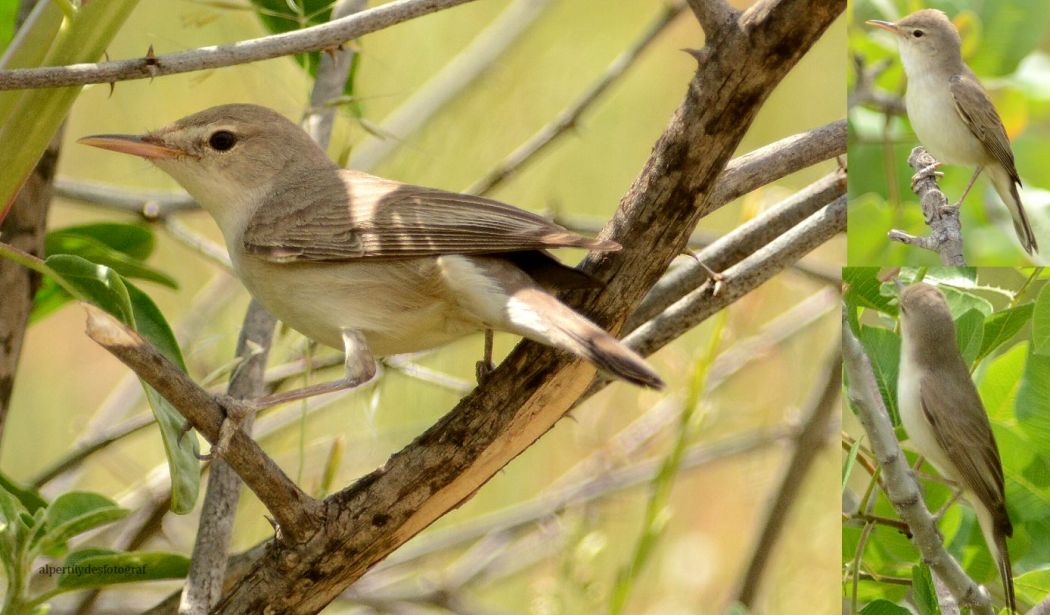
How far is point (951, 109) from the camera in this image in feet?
6.41

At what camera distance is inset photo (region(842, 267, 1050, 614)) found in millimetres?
1830

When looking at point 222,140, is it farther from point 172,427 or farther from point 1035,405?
point 1035,405

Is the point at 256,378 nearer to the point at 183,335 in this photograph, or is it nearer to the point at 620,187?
the point at 183,335

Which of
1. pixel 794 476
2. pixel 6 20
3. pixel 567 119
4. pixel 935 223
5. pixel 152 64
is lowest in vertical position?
pixel 794 476

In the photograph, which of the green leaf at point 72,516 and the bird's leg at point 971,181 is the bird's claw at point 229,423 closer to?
the green leaf at point 72,516

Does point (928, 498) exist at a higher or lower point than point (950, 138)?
lower

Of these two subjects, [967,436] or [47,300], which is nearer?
[967,436]

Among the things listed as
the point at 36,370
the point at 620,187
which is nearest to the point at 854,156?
the point at 620,187

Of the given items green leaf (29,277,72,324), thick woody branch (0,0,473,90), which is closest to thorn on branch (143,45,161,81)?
thick woody branch (0,0,473,90)

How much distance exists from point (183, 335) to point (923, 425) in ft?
6.76

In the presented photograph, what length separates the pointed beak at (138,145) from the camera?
2116 millimetres

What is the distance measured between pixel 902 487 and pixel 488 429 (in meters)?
0.69

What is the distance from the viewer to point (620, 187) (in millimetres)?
3816

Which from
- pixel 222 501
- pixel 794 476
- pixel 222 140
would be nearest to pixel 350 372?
pixel 222 501
